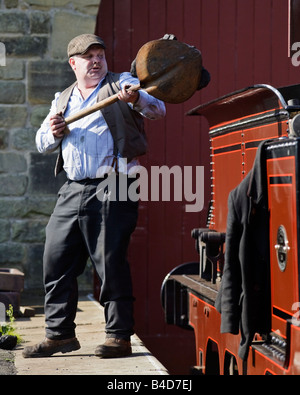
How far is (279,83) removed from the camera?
6746mm

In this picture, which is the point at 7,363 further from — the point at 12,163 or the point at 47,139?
the point at 12,163

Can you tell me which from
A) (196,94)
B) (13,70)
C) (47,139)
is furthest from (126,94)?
(196,94)

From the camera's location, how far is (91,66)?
413cm

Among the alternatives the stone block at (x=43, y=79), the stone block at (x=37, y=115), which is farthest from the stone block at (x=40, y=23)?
the stone block at (x=37, y=115)

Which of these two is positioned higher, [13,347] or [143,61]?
[143,61]

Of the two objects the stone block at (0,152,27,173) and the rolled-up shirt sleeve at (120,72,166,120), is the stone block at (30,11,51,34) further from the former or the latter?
the rolled-up shirt sleeve at (120,72,166,120)

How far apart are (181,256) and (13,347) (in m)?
2.48

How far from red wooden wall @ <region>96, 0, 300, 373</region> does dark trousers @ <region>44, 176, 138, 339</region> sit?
241 centimetres

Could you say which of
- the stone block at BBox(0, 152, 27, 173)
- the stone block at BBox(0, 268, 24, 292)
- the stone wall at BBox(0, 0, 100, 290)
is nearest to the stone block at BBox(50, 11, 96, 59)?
the stone wall at BBox(0, 0, 100, 290)

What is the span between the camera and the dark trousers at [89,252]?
4078mm

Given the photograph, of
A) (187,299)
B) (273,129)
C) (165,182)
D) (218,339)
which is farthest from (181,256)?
(273,129)

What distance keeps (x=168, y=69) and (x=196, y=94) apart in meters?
3.02

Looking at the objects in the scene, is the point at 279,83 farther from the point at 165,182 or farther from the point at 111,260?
the point at 111,260
